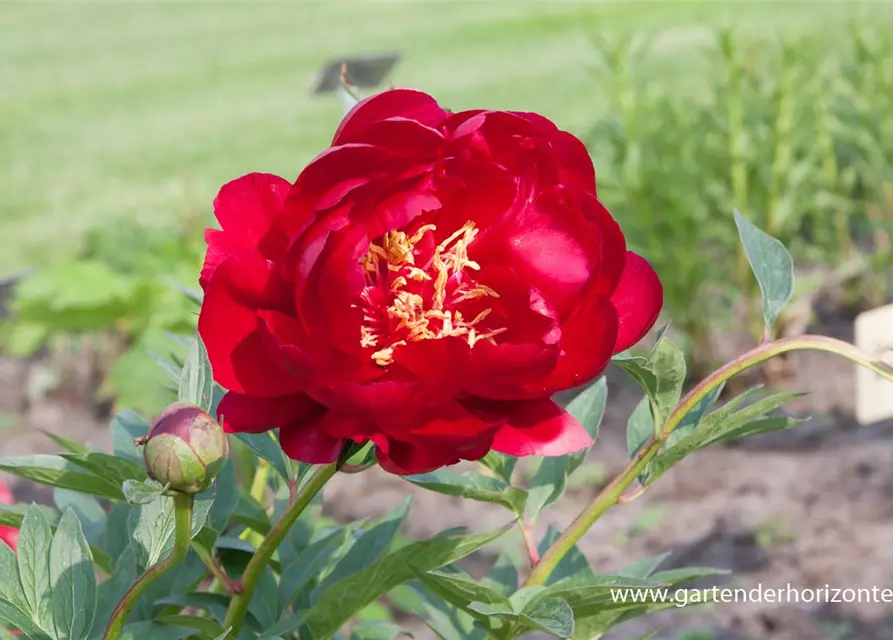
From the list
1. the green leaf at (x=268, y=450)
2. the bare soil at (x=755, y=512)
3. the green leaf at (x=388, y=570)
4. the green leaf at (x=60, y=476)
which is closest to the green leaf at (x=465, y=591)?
the green leaf at (x=388, y=570)

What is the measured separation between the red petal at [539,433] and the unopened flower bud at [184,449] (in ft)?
0.49

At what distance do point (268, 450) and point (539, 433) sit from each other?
0.73 ft

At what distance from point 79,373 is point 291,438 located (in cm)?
243

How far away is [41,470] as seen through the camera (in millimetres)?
788

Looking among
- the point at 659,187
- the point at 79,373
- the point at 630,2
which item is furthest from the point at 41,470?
the point at 630,2

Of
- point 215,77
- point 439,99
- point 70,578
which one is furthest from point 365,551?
point 215,77

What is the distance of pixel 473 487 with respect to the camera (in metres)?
0.82

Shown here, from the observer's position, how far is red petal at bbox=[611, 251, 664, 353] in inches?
26.8

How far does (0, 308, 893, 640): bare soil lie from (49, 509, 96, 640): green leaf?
3.76 feet

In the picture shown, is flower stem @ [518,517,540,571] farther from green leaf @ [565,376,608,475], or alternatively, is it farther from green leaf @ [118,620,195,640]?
green leaf @ [118,620,195,640]

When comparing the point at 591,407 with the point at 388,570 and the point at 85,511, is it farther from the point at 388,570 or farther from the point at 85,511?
the point at 85,511

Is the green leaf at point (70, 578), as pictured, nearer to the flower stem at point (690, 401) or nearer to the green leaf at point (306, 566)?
the green leaf at point (306, 566)

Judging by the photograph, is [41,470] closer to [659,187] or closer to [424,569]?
[424,569]

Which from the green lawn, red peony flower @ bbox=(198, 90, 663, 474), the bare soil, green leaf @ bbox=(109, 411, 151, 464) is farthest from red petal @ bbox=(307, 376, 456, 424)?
the green lawn
